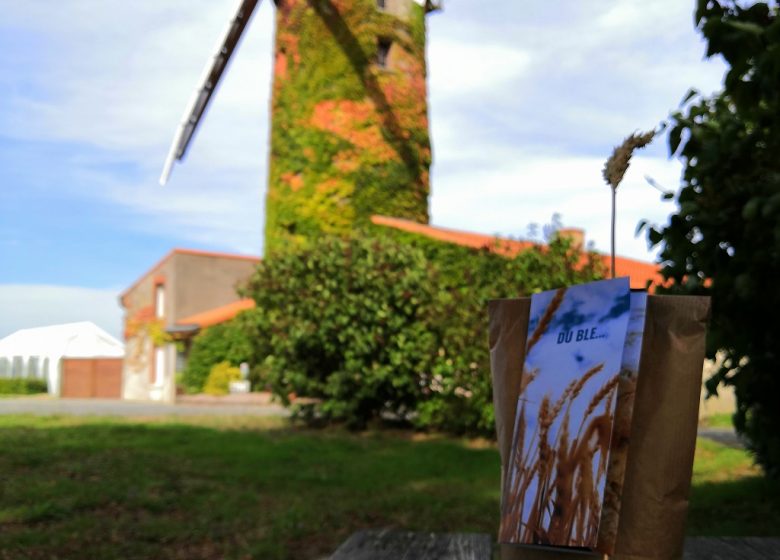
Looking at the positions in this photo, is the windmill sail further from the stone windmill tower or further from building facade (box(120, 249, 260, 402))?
building facade (box(120, 249, 260, 402))

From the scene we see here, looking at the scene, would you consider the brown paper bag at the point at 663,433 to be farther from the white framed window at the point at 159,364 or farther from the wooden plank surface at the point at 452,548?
the white framed window at the point at 159,364

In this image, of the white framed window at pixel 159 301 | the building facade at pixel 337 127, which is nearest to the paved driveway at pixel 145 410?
the building facade at pixel 337 127

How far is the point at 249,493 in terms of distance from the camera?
23.2 feet

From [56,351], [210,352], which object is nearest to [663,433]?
[210,352]

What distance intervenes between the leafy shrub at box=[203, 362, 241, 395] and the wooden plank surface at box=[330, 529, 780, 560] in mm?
23903

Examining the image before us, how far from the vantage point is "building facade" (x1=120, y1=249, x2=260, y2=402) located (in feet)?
102

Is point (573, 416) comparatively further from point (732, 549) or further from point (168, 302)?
point (168, 302)

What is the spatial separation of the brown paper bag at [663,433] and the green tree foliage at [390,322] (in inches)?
381

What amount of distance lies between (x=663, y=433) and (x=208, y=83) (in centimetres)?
2286

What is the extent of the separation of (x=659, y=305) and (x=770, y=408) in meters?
3.99

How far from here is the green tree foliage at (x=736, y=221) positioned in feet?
13.5

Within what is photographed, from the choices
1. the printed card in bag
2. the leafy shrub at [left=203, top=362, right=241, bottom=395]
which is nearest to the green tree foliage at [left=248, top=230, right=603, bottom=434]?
the printed card in bag

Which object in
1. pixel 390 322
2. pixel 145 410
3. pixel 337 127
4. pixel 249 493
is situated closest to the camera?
pixel 249 493

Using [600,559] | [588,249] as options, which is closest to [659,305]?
[600,559]
